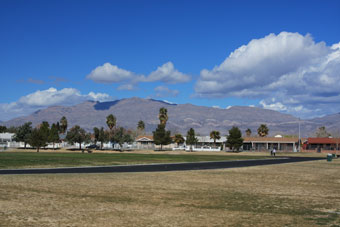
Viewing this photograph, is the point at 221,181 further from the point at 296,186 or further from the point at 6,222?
the point at 6,222

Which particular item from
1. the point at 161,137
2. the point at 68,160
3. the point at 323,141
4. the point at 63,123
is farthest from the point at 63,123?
the point at 68,160

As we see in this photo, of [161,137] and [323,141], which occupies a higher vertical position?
[161,137]

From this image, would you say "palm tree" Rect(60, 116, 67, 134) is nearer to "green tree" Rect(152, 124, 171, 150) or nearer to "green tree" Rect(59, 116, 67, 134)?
"green tree" Rect(59, 116, 67, 134)

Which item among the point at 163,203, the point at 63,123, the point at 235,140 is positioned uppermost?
the point at 63,123

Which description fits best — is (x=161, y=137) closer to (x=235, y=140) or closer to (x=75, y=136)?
(x=235, y=140)

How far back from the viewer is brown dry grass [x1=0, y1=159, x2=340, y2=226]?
13.5 m

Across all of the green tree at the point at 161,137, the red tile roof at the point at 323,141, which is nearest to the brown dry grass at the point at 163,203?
the green tree at the point at 161,137

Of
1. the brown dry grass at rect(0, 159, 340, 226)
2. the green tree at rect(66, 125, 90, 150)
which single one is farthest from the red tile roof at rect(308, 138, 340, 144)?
the brown dry grass at rect(0, 159, 340, 226)

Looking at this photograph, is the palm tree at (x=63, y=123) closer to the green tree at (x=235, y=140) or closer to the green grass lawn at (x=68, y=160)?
the green tree at (x=235, y=140)

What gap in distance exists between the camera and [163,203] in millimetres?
17078

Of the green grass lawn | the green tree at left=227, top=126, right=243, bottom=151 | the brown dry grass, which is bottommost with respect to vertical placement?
the brown dry grass

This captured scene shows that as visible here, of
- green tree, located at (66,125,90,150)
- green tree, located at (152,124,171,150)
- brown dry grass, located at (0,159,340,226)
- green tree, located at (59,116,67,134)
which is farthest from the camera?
green tree, located at (59,116,67,134)

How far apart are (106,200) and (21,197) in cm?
356

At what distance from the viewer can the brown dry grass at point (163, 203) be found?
1346 centimetres
